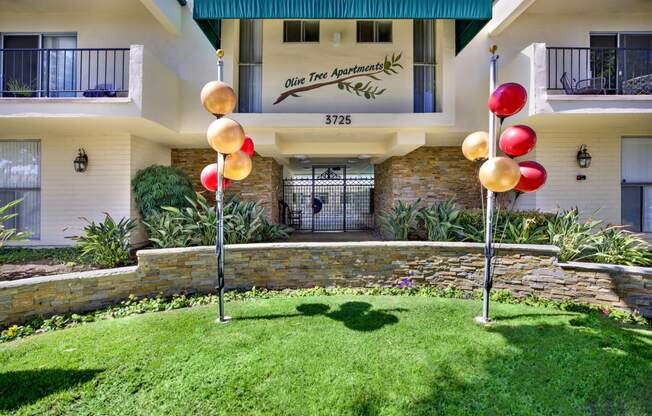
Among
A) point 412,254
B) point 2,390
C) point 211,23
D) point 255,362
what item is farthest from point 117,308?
point 211,23

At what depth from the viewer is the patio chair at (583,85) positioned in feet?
23.3

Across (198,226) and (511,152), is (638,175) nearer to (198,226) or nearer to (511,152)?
(511,152)

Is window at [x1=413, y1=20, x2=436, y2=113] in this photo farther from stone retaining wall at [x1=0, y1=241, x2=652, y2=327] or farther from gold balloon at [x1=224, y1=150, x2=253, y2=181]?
gold balloon at [x1=224, y1=150, x2=253, y2=181]

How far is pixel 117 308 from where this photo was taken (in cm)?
483

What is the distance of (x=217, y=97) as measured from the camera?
4016 millimetres

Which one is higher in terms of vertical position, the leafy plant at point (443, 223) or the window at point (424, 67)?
the window at point (424, 67)

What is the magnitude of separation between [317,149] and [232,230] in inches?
155

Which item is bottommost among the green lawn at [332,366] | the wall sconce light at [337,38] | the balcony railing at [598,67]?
the green lawn at [332,366]

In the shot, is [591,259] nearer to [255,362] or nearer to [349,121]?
[349,121]

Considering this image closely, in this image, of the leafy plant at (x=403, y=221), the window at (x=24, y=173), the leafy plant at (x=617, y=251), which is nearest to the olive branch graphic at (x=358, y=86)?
the leafy plant at (x=403, y=221)

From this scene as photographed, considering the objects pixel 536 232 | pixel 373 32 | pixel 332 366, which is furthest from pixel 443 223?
pixel 373 32

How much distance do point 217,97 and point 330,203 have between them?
1067cm

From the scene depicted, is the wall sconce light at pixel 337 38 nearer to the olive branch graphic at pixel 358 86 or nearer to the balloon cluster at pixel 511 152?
the olive branch graphic at pixel 358 86

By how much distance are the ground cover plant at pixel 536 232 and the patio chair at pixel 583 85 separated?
2794mm
